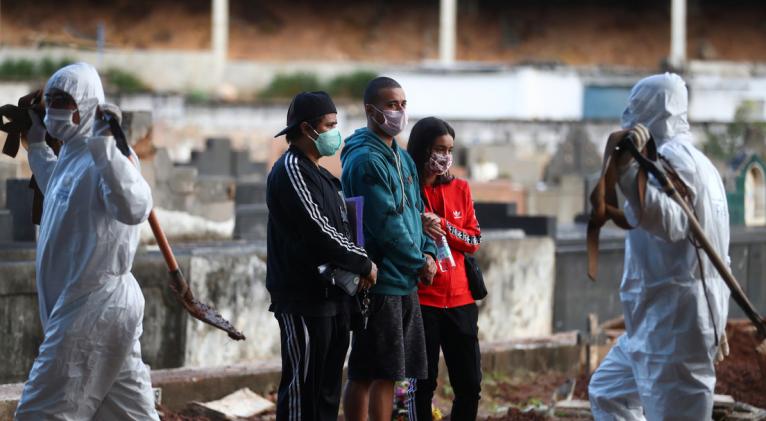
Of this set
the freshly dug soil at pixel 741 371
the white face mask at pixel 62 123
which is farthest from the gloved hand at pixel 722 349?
the white face mask at pixel 62 123

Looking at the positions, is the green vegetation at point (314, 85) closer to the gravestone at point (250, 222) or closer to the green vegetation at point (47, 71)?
the green vegetation at point (47, 71)

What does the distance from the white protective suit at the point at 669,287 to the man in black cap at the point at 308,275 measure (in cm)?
122

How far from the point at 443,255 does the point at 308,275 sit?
3.23 feet

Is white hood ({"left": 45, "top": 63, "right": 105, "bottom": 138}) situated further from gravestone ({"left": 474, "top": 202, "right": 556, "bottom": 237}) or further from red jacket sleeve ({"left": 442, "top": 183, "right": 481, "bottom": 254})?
gravestone ({"left": 474, "top": 202, "right": 556, "bottom": 237})

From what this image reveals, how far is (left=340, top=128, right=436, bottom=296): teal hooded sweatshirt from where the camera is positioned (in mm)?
6613

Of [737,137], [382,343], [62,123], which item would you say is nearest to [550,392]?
[382,343]

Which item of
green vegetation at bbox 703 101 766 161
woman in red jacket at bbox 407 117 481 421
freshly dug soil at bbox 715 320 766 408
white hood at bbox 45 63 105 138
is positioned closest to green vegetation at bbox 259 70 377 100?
green vegetation at bbox 703 101 766 161

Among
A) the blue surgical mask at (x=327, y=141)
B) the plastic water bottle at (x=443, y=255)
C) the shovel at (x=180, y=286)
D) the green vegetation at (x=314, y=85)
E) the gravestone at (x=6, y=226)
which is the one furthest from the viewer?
the green vegetation at (x=314, y=85)

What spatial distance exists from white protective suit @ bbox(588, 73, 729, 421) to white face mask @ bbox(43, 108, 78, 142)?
7.57 ft

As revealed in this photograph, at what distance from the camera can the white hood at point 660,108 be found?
257 inches

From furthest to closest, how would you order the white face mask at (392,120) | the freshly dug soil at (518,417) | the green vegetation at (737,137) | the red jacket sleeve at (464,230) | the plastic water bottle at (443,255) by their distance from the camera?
the green vegetation at (737,137) < the freshly dug soil at (518,417) < the red jacket sleeve at (464,230) < the plastic water bottle at (443,255) < the white face mask at (392,120)

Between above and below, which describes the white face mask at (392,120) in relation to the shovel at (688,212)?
above

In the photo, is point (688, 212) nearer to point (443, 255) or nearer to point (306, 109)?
point (443, 255)

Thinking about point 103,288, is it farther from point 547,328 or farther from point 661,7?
point 661,7
